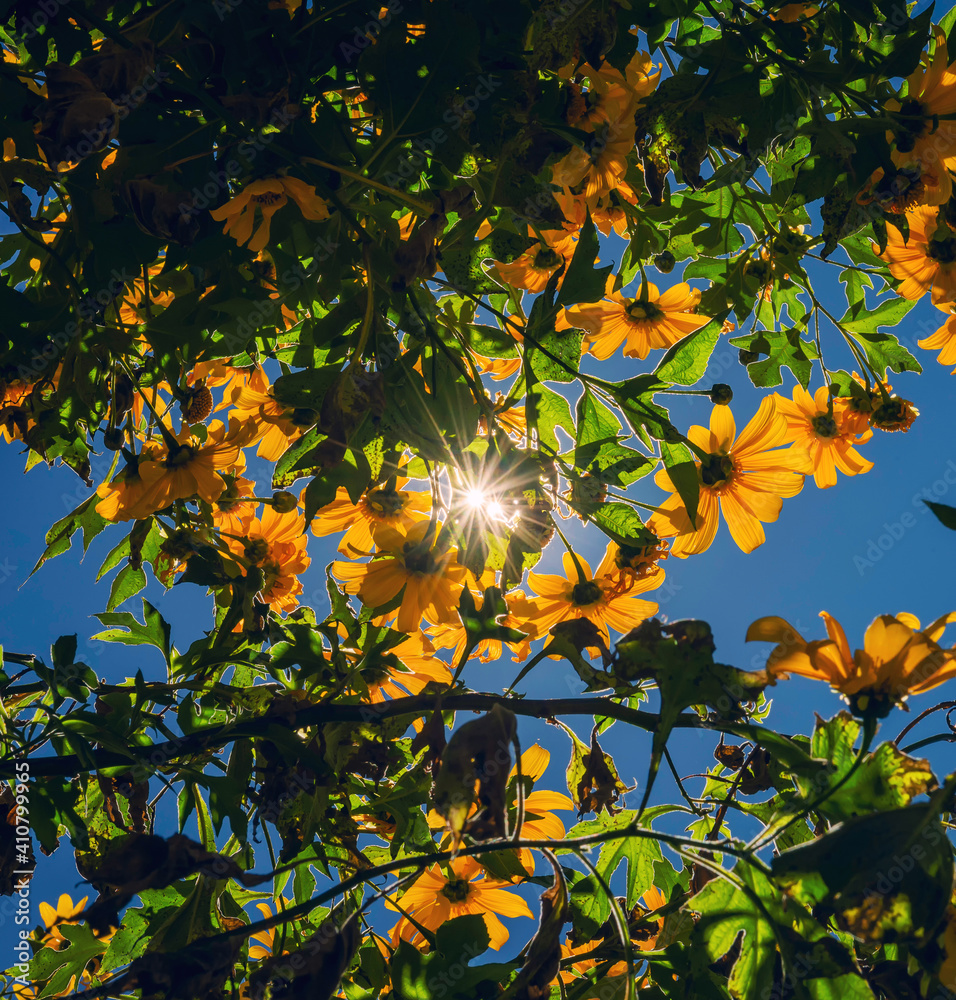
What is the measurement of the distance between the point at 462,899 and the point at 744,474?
3.25 ft

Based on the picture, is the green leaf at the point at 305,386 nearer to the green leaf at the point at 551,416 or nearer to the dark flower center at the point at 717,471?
the green leaf at the point at 551,416

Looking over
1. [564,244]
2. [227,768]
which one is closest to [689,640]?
[227,768]

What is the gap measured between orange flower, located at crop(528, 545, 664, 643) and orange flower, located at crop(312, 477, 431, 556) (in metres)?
0.27

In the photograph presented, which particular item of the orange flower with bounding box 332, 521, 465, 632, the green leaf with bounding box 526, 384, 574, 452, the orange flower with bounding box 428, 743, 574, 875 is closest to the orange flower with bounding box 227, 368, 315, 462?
the orange flower with bounding box 332, 521, 465, 632

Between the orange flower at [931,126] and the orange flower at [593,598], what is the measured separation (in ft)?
2.50

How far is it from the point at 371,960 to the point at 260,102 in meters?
1.20

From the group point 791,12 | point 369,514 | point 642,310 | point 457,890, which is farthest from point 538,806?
point 791,12

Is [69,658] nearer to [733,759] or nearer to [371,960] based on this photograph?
[371,960]

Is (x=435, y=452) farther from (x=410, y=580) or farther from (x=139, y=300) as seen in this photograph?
(x=139, y=300)

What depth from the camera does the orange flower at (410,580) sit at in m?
1.19

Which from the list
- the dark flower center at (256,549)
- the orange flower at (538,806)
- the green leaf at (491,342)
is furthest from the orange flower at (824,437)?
the dark flower center at (256,549)

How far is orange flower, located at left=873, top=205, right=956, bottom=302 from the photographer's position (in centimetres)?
148

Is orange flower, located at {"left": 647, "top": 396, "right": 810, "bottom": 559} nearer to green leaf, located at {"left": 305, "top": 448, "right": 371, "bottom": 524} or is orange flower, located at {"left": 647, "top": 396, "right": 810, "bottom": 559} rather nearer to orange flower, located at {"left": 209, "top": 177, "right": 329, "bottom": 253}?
green leaf, located at {"left": 305, "top": 448, "right": 371, "bottom": 524}

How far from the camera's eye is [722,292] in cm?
146
